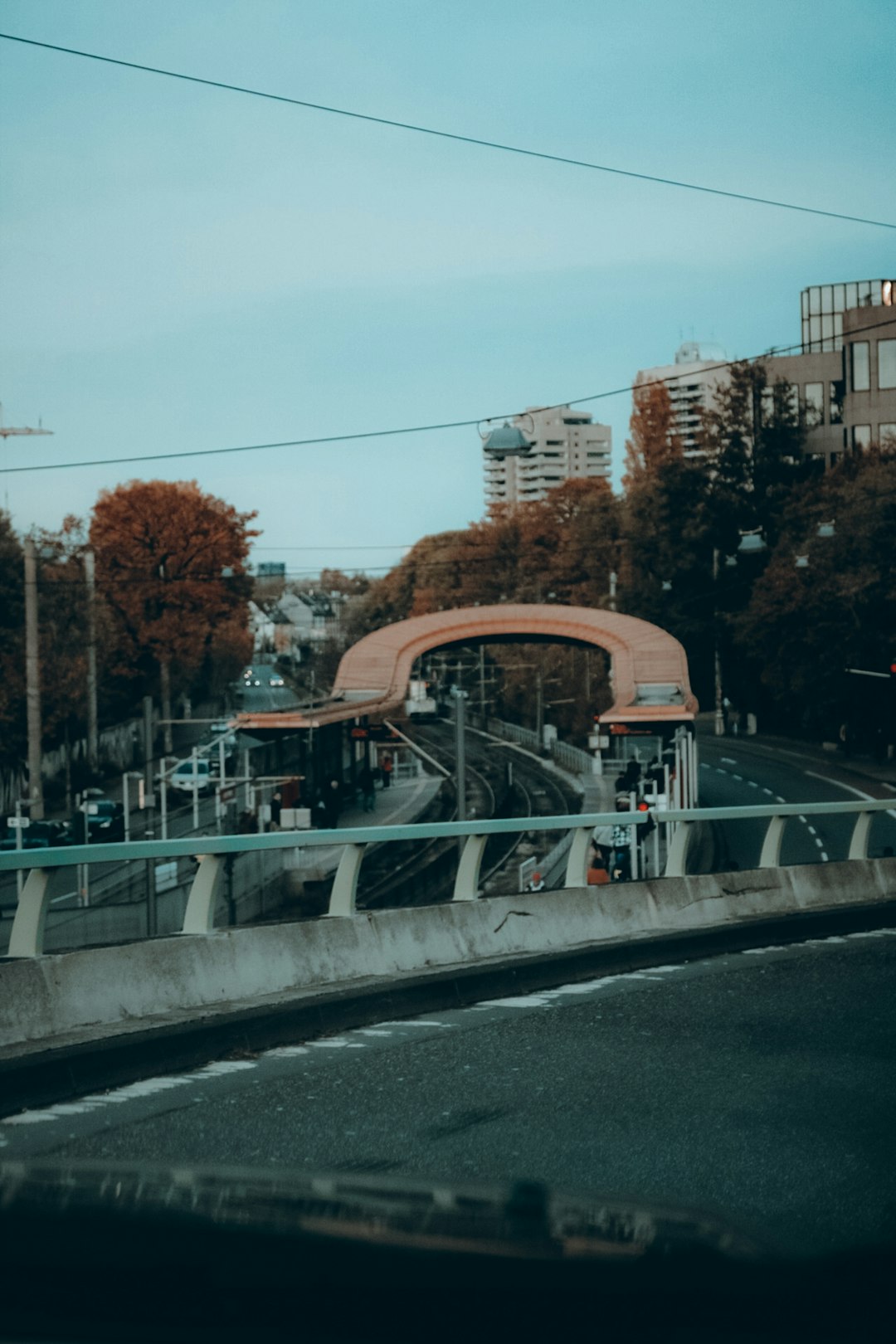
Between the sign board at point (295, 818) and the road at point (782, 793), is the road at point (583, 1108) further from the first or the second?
the sign board at point (295, 818)

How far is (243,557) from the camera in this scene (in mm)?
74812

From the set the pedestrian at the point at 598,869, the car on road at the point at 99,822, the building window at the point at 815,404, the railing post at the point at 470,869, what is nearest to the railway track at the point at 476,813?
the pedestrian at the point at 598,869

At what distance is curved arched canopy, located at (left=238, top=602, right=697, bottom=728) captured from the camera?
48.5 metres

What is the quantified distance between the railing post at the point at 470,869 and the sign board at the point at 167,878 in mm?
5630

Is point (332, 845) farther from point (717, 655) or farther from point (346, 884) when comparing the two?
point (717, 655)

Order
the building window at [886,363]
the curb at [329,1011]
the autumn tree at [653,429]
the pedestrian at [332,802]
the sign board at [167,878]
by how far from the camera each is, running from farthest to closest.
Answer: the autumn tree at [653,429], the building window at [886,363], the pedestrian at [332,802], the sign board at [167,878], the curb at [329,1011]

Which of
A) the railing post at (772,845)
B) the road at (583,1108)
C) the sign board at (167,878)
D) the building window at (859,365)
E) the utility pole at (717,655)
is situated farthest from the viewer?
the building window at (859,365)

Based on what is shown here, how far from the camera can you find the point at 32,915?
8.36 meters

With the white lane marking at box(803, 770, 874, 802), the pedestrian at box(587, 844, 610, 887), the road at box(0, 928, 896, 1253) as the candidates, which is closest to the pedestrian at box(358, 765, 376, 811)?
the white lane marking at box(803, 770, 874, 802)

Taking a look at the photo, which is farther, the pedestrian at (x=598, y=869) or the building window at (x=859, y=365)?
the building window at (x=859, y=365)

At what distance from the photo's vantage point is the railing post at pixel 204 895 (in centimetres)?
959

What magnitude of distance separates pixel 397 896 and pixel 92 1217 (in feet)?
91.5

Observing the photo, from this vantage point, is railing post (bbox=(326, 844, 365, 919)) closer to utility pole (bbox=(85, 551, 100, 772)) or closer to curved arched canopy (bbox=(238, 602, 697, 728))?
curved arched canopy (bbox=(238, 602, 697, 728))

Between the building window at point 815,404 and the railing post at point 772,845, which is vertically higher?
the building window at point 815,404
